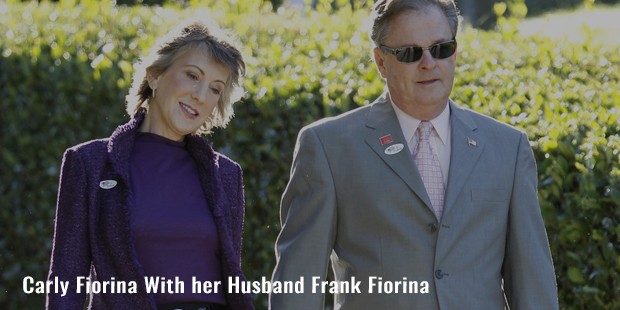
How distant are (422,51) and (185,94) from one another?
91 centimetres

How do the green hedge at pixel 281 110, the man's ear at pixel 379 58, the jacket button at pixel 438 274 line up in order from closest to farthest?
1. the jacket button at pixel 438 274
2. the man's ear at pixel 379 58
3. the green hedge at pixel 281 110

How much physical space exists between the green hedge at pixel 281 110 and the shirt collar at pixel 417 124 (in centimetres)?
123

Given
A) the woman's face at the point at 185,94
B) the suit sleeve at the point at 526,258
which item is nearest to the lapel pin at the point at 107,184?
the woman's face at the point at 185,94

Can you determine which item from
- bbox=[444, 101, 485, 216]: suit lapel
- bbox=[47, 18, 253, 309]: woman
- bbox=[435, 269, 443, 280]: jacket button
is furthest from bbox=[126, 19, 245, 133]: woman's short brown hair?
bbox=[435, 269, 443, 280]: jacket button

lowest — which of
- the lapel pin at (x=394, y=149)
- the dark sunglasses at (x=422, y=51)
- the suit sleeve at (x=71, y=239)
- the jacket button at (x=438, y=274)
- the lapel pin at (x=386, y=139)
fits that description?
the jacket button at (x=438, y=274)

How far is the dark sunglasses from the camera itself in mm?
4324

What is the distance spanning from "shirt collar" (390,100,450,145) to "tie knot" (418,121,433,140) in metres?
0.02

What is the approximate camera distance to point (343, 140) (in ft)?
14.7

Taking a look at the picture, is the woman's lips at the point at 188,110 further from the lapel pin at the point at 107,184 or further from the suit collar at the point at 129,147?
the lapel pin at the point at 107,184

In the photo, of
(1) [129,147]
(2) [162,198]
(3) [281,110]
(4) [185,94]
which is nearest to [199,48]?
(4) [185,94]

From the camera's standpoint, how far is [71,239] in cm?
441

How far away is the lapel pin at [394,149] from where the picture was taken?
4402 mm

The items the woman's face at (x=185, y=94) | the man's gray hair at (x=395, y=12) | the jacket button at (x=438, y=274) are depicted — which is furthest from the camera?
the woman's face at (x=185, y=94)

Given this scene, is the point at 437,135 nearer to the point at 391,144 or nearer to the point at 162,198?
the point at 391,144
